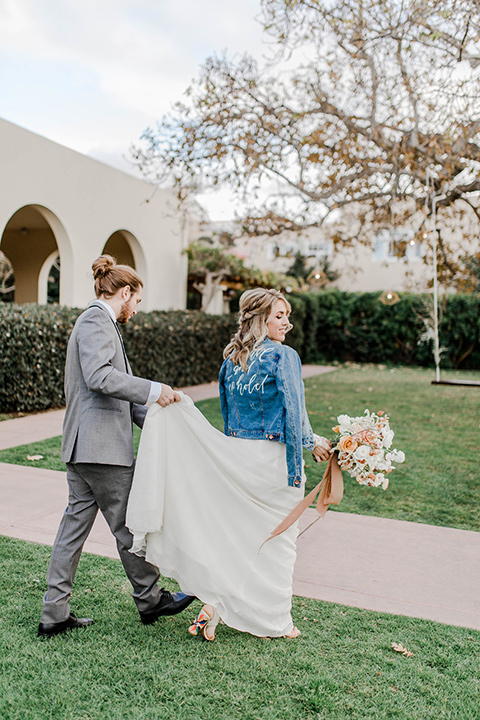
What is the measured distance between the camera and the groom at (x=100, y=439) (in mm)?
3061

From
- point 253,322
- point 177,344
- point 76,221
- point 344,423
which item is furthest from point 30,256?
point 344,423

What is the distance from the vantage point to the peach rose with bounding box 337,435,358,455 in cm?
317

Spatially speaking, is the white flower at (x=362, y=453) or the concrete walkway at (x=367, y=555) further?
the concrete walkway at (x=367, y=555)

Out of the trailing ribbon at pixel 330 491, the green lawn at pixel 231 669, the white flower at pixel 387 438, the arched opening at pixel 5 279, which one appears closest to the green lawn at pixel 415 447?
the green lawn at pixel 231 669

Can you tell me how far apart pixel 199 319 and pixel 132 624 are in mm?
11325

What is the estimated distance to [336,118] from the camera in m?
10.4

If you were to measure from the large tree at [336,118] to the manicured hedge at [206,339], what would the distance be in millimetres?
3275

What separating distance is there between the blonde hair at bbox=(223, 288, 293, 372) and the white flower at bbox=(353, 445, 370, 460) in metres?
0.74

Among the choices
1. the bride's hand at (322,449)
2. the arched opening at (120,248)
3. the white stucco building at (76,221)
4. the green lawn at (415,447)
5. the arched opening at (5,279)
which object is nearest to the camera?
the bride's hand at (322,449)

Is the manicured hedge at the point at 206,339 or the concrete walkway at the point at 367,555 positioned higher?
the manicured hedge at the point at 206,339

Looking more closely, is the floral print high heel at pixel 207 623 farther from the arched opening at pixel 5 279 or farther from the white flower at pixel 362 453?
the arched opening at pixel 5 279

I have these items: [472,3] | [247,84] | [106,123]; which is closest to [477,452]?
[472,3]

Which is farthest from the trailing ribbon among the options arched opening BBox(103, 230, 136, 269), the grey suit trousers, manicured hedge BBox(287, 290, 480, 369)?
manicured hedge BBox(287, 290, 480, 369)

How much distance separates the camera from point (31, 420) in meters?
9.03
